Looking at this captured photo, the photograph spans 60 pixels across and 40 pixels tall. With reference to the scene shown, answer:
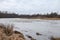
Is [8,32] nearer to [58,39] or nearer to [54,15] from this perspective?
[58,39]

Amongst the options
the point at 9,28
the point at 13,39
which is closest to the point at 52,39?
the point at 9,28

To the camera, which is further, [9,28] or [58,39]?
[58,39]

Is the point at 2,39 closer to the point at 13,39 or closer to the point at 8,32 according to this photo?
the point at 13,39

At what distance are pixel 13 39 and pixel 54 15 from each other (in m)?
48.3

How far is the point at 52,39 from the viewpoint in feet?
54.0

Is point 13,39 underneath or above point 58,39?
above

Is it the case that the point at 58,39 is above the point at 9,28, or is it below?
below

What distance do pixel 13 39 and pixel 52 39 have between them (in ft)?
21.3

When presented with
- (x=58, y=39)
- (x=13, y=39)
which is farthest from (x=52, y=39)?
(x=13, y=39)

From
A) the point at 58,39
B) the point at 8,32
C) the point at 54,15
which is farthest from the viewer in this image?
the point at 54,15

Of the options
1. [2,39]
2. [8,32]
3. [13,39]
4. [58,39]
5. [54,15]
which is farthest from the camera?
[54,15]

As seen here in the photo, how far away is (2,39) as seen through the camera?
9.73 meters

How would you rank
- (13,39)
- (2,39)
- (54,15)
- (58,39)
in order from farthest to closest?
(54,15) → (58,39) → (13,39) → (2,39)

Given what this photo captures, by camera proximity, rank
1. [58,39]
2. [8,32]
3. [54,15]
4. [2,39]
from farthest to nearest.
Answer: [54,15]
[58,39]
[8,32]
[2,39]
